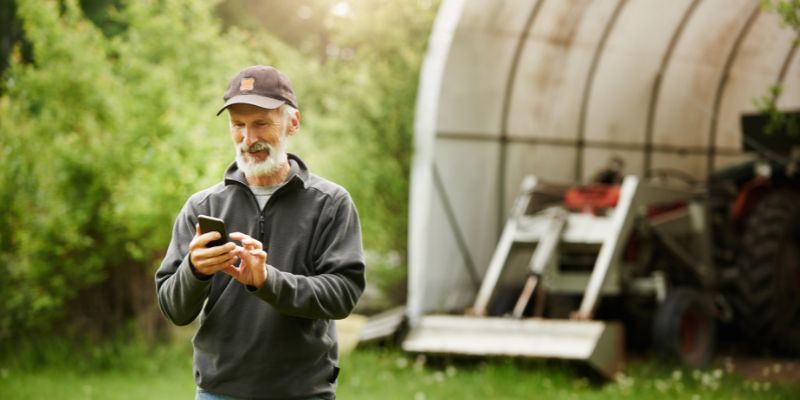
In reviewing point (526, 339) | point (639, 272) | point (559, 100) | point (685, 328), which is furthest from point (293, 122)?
point (559, 100)

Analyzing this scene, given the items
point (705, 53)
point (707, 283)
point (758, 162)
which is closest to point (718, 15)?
point (705, 53)

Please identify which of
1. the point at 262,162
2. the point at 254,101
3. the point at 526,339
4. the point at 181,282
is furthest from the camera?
the point at 526,339

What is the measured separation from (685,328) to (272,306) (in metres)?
7.20

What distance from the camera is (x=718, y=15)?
11812 mm

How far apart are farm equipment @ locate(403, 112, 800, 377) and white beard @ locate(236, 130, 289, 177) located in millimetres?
5338

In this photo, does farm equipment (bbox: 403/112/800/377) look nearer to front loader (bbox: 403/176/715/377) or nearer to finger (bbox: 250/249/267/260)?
front loader (bbox: 403/176/715/377)

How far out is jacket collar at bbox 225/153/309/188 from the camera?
10.9 ft

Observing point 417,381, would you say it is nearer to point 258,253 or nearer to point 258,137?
point 258,137

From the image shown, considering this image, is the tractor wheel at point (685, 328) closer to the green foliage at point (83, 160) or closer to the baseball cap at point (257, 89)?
the green foliage at point (83, 160)

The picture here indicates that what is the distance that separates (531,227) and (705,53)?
3.74 m

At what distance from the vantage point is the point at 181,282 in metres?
3.06

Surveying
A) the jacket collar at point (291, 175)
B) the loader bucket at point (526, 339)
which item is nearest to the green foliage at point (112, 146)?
the loader bucket at point (526, 339)

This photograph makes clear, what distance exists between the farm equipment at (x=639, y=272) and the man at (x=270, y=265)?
17.2ft

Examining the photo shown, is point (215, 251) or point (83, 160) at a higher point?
point (215, 251)
